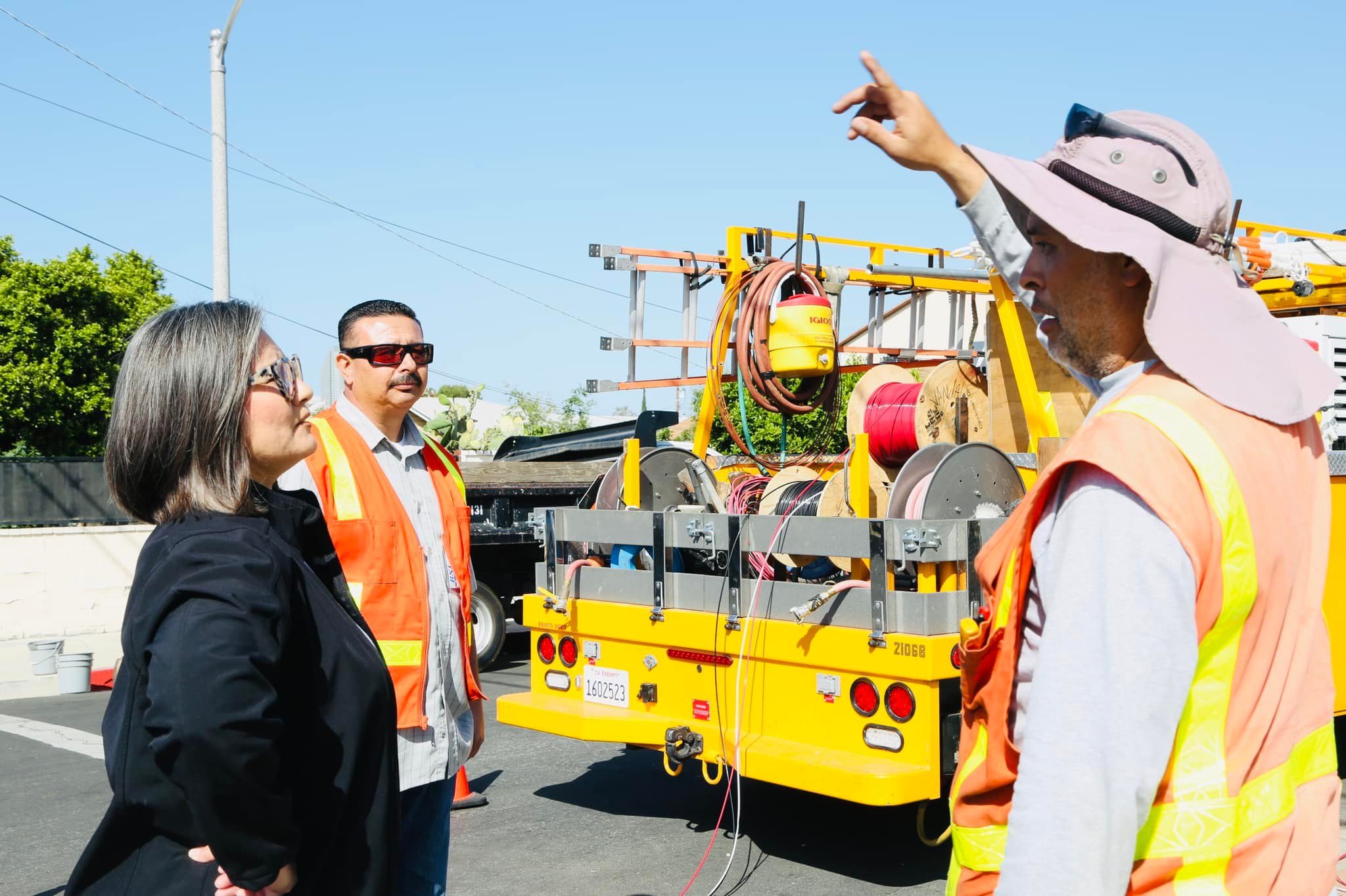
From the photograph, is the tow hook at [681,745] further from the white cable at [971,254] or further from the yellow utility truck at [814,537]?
the white cable at [971,254]

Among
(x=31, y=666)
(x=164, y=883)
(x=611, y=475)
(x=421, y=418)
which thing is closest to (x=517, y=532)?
(x=421, y=418)

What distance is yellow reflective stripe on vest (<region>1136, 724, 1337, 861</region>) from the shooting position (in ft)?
4.67

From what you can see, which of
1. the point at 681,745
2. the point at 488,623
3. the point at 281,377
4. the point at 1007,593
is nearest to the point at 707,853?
the point at 681,745

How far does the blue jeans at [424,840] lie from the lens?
10.9 feet

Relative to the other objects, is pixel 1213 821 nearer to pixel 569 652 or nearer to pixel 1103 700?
pixel 1103 700

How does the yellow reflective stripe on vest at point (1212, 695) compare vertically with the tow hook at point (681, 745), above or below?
above

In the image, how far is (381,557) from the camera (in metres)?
3.46

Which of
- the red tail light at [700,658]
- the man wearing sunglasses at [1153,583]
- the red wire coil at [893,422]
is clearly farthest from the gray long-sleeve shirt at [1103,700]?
the red wire coil at [893,422]

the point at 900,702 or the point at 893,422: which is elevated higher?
the point at 893,422

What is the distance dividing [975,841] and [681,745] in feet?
→ 12.8

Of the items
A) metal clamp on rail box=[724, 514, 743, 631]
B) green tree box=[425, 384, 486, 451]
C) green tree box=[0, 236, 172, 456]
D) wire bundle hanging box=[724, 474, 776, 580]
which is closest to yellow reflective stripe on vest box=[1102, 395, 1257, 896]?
metal clamp on rail box=[724, 514, 743, 631]

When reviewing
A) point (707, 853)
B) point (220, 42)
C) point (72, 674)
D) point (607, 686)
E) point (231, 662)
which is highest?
point (220, 42)

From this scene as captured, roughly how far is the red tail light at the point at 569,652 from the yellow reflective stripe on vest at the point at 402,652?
8.87 feet

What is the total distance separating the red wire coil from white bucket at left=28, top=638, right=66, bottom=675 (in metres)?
8.41
